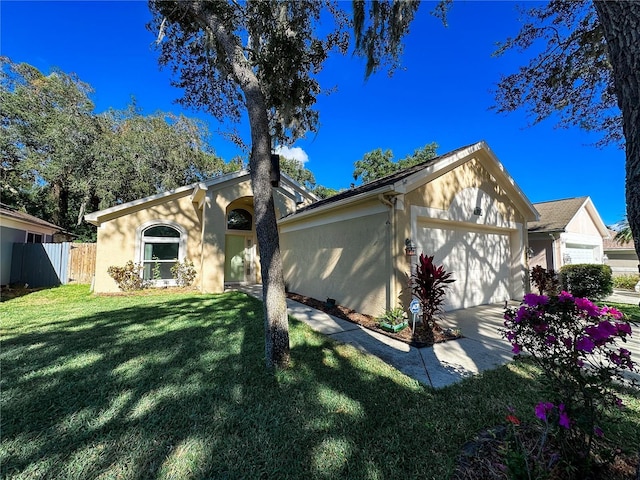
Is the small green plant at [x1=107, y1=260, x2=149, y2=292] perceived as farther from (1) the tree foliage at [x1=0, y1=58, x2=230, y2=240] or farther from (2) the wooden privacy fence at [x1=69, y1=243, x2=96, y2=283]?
(1) the tree foliage at [x1=0, y1=58, x2=230, y2=240]

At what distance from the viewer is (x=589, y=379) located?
6.35ft

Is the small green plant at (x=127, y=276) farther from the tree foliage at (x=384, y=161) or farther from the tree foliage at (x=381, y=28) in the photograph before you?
the tree foliage at (x=384, y=161)

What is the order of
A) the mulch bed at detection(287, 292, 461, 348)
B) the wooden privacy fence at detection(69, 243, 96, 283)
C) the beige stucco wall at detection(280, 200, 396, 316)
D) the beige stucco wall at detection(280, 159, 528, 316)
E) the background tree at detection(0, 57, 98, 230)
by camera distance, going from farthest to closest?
the background tree at detection(0, 57, 98, 230) < the wooden privacy fence at detection(69, 243, 96, 283) < the beige stucco wall at detection(280, 200, 396, 316) < the beige stucco wall at detection(280, 159, 528, 316) < the mulch bed at detection(287, 292, 461, 348)

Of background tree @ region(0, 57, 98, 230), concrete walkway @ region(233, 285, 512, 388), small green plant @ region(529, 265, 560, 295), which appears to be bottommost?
concrete walkway @ region(233, 285, 512, 388)

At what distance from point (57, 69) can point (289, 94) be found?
21.2 m

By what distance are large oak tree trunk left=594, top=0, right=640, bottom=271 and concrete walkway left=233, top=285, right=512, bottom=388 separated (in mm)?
2801

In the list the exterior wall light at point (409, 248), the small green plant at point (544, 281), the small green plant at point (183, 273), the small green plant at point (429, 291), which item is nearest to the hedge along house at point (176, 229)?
the small green plant at point (183, 273)

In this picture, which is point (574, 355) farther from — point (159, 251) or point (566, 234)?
point (566, 234)

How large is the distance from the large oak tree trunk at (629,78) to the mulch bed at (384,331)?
390 centimetres

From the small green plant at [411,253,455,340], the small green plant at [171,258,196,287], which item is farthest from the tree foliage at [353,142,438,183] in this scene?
the small green plant at [411,253,455,340]

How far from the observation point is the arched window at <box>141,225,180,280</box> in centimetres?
1173

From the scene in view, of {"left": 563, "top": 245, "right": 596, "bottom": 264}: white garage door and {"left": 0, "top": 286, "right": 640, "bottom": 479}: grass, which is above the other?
{"left": 563, "top": 245, "right": 596, "bottom": 264}: white garage door

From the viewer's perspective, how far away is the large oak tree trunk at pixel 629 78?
1660 millimetres

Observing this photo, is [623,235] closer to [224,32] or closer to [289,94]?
[289,94]
